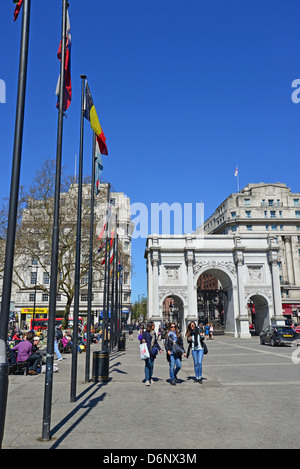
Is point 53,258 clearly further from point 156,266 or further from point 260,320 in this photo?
point 260,320

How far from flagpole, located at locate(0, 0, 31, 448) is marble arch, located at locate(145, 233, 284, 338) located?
42.1 meters

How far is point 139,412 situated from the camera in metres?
8.05

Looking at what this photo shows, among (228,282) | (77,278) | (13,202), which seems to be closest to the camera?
(13,202)

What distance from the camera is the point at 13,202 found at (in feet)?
17.4

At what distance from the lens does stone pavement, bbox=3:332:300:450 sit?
6.00 meters

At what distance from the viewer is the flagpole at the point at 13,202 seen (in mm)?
4605

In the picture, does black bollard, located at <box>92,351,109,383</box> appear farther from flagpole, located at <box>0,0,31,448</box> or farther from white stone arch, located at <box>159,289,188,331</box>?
white stone arch, located at <box>159,289,188,331</box>

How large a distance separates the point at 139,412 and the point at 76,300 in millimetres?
3454

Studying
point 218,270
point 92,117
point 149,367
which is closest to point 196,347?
point 149,367

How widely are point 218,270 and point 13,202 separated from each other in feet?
150

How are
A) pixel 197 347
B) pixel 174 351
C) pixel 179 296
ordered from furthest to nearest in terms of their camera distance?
pixel 179 296 → pixel 197 347 → pixel 174 351

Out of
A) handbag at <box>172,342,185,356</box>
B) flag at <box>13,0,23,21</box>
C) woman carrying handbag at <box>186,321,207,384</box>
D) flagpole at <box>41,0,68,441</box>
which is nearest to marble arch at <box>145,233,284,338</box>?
woman carrying handbag at <box>186,321,207,384</box>

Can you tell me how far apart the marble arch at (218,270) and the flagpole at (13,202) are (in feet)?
138

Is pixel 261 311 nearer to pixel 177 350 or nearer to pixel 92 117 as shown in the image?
pixel 177 350
